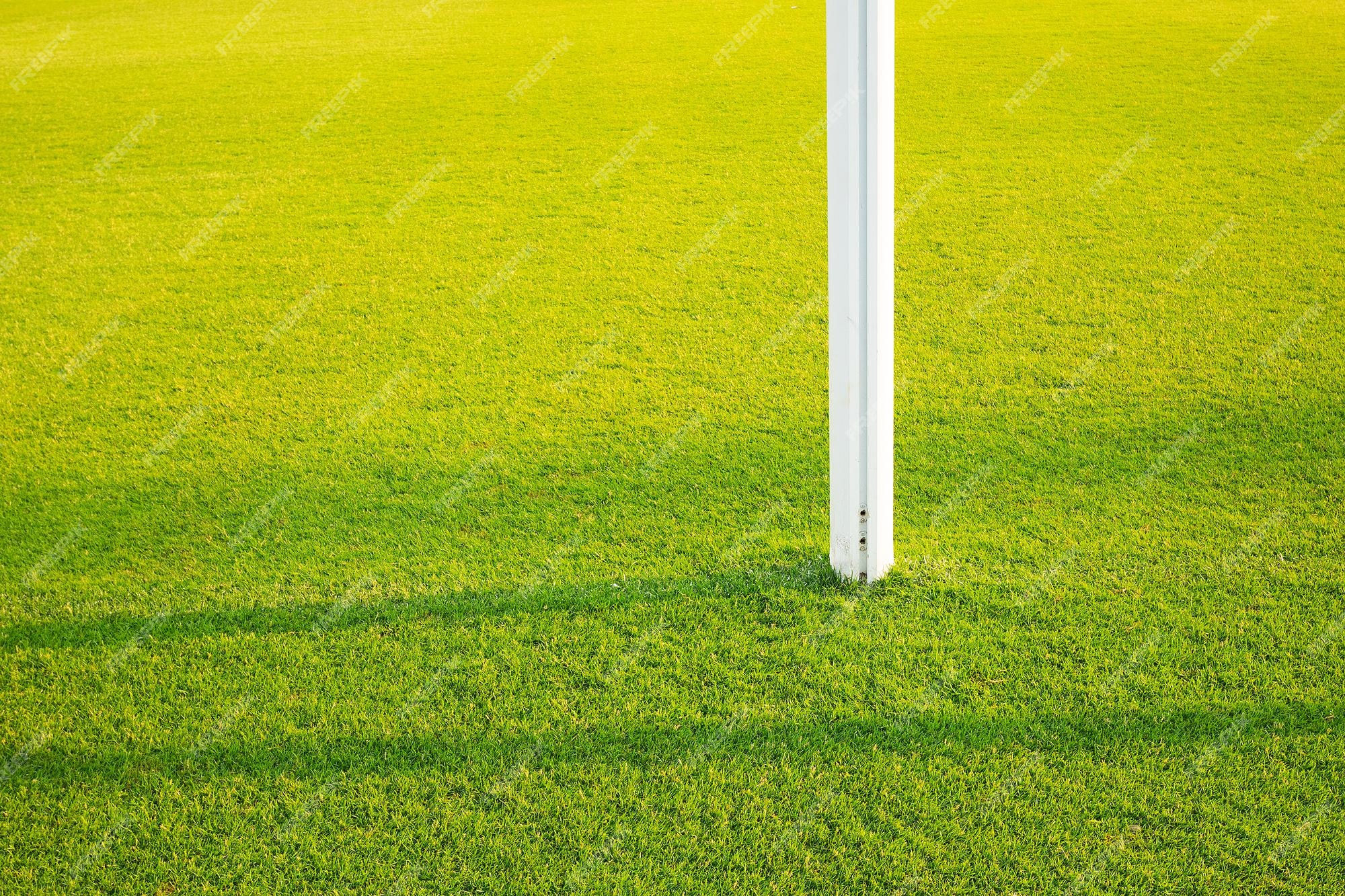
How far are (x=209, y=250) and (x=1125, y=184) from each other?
21.5ft

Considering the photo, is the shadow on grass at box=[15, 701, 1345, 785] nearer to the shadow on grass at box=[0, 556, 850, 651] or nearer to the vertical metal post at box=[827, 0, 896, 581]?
the shadow on grass at box=[0, 556, 850, 651]

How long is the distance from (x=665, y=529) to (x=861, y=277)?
1.32 meters

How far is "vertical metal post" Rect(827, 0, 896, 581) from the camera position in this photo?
3.14 metres

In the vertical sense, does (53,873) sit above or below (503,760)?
above

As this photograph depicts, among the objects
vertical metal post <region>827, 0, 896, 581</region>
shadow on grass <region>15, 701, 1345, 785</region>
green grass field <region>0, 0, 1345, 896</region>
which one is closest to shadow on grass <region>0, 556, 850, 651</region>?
green grass field <region>0, 0, 1345, 896</region>

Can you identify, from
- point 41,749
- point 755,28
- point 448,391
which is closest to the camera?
point 41,749

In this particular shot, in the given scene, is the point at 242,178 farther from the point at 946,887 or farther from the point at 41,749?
the point at 946,887

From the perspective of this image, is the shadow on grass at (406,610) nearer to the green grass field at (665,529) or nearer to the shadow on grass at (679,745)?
the green grass field at (665,529)

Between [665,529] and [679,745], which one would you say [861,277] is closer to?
[665,529]

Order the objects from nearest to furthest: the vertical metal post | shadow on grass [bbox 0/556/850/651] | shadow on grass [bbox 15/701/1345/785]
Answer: shadow on grass [bbox 15/701/1345/785]
the vertical metal post
shadow on grass [bbox 0/556/850/651]

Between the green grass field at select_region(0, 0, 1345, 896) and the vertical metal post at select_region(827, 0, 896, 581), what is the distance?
0.97 ft

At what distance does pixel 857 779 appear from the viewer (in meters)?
2.97

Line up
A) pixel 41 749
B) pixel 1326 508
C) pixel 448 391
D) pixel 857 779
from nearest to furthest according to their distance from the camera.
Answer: pixel 857 779 → pixel 41 749 → pixel 1326 508 → pixel 448 391

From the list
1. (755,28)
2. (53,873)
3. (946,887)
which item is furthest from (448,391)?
(755,28)
